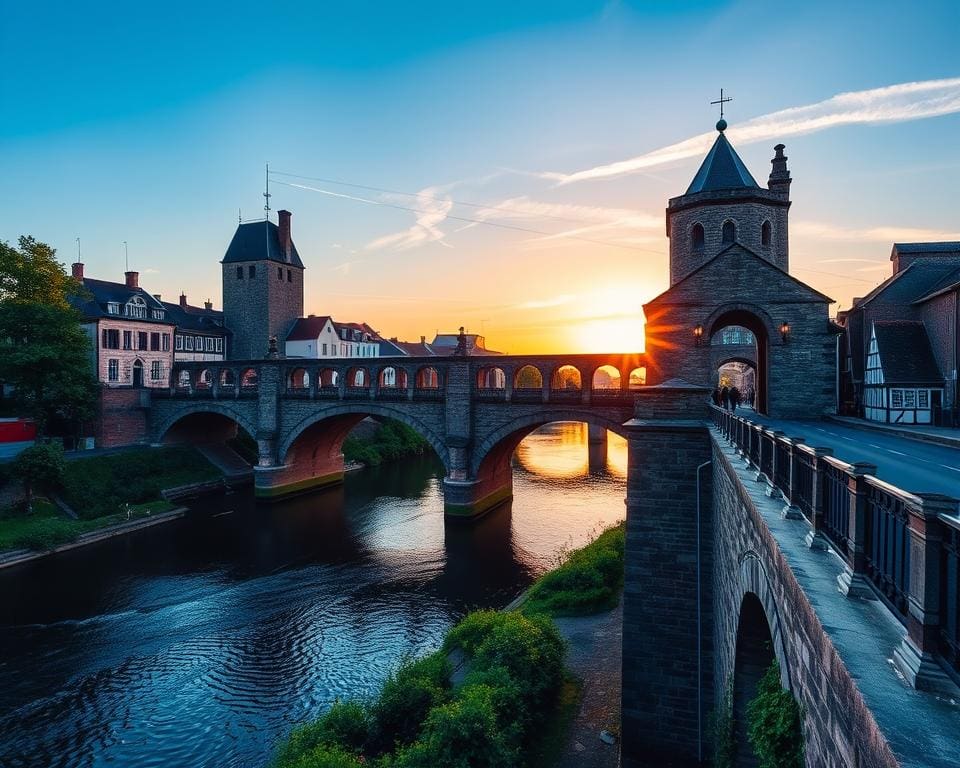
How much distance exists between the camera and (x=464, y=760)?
9.47m

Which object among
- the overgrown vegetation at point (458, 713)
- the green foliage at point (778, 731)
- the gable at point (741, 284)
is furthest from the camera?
the gable at point (741, 284)

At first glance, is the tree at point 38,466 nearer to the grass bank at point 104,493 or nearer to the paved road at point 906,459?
the grass bank at point 104,493

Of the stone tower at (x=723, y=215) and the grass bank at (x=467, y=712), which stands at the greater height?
the stone tower at (x=723, y=215)

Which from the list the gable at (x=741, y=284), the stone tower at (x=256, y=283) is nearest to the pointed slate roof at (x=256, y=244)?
the stone tower at (x=256, y=283)

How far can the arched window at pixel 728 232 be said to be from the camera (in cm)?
2842

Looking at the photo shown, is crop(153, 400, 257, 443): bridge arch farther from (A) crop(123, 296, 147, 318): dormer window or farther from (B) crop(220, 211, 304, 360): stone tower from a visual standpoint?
(B) crop(220, 211, 304, 360): stone tower

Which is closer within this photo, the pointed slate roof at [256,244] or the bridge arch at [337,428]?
the bridge arch at [337,428]

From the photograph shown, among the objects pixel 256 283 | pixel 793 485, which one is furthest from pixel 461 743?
pixel 256 283

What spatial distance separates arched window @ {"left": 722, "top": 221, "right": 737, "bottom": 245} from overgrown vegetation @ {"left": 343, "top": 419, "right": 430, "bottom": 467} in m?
29.9

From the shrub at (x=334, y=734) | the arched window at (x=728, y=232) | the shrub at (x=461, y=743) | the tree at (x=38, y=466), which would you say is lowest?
the shrub at (x=334, y=734)

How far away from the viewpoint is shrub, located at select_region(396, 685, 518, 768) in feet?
31.2

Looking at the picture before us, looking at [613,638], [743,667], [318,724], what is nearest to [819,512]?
[743,667]

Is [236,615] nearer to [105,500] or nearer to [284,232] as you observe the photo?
[105,500]

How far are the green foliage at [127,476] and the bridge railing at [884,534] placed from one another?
3423cm
